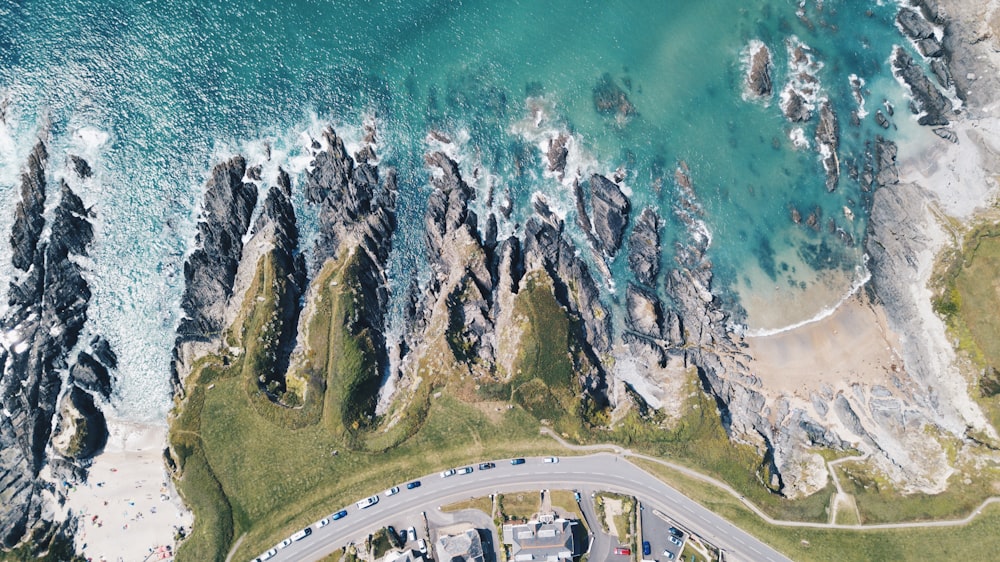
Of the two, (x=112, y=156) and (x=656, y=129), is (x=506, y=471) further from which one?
(x=112, y=156)

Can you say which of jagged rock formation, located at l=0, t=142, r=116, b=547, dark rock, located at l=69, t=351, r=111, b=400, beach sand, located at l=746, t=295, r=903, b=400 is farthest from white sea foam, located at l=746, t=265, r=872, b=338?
jagged rock formation, located at l=0, t=142, r=116, b=547

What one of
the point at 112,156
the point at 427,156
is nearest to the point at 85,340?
the point at 112,156

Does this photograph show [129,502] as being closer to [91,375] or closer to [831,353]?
[91,375]

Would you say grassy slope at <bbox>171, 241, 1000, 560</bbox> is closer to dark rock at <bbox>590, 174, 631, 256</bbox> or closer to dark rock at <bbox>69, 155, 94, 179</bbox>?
dark rock at <bbox>590, 174, 631, 256</bbox>

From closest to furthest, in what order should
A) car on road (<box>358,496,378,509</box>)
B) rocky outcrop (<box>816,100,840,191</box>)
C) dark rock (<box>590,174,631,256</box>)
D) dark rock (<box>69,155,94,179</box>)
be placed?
car on road (<box>358,496,378,509</box>) < dark rock (<box>69,155,94,179</box>) < dark rock (<box>590,174,631,256</box>) < rocky outcrop (<box>816,100,840,191</box>)

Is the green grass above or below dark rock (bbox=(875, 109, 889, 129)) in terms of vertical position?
below

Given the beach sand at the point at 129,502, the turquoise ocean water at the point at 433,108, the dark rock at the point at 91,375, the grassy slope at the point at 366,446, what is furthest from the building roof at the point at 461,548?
the dark rock at the point at 91,375

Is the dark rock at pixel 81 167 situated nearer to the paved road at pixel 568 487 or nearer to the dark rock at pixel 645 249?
the paved road at pixel 568 487
